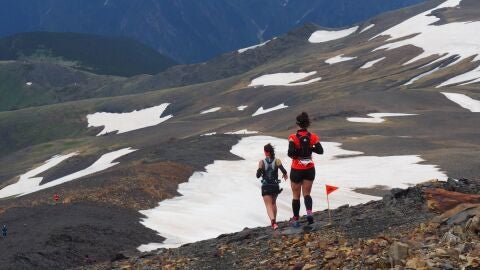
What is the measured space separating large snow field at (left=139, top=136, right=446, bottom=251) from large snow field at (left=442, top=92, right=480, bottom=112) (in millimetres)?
40962

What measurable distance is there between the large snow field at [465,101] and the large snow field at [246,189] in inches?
1613

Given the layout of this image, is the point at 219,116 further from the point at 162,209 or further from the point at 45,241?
the point at 45,241

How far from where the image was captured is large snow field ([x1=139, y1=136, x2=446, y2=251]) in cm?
3212

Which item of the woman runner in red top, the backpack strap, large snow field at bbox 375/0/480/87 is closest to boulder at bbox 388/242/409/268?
the woman runner in red top

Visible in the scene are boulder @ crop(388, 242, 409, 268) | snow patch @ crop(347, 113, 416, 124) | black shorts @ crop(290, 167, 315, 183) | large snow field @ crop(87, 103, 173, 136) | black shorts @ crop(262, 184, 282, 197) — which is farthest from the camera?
large snow field @ crop(87, 103, 173, 136)

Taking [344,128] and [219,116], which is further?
[219,116]

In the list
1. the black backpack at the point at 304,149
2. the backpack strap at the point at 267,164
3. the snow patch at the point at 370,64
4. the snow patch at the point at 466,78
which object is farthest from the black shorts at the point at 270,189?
the snow patch at the point at 370,64

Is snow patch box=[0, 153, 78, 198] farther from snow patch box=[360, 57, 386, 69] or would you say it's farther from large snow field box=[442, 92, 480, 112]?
snow patch box=[360, 57, 386, 69]

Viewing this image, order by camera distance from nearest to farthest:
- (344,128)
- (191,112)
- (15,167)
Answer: (344,128) < (15,167) < (191,112)

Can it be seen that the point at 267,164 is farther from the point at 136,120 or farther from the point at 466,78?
the point at 136,120

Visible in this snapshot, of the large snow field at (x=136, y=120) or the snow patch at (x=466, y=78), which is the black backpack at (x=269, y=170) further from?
the large snow field at (x=136, y=120)

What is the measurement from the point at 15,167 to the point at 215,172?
92157 millimetres

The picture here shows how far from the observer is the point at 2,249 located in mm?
24250

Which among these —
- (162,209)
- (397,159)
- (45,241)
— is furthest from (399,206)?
(397,159)
